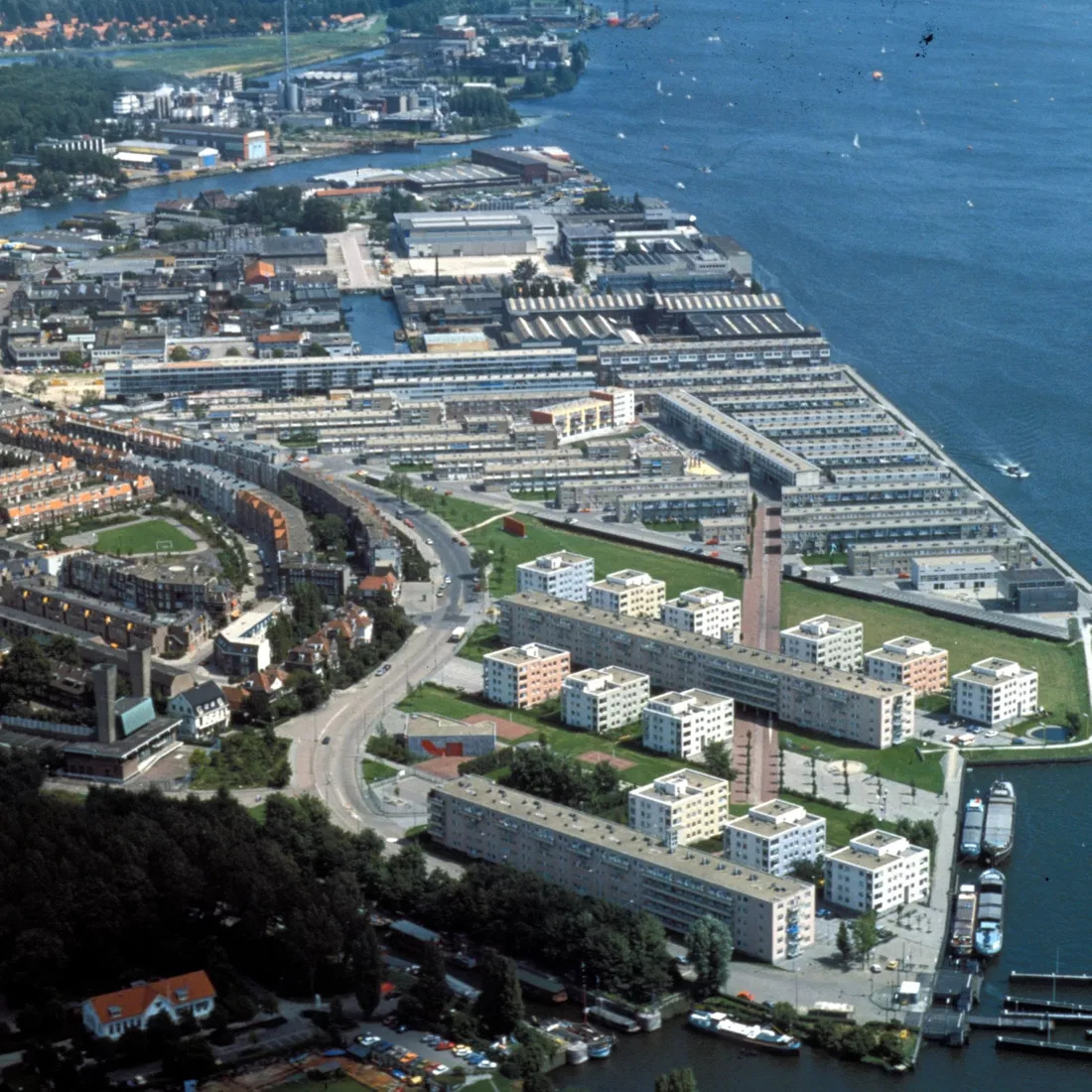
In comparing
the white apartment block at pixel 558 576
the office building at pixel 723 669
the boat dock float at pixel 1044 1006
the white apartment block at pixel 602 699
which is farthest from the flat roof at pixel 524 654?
the boat dock float at pixel 1044 1006

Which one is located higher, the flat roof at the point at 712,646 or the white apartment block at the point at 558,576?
the flat roof at the point at 712,646

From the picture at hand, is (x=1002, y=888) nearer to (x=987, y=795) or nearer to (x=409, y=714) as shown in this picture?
(x=987, y=795)

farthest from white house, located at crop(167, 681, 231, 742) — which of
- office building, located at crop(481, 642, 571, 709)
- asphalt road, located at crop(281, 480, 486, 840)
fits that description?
office building, located at crop(481, 642, 571, 709)

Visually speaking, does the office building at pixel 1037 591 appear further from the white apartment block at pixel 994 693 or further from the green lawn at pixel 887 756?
the green lawn at pixel 887 756

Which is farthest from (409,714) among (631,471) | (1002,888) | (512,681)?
(631,471)

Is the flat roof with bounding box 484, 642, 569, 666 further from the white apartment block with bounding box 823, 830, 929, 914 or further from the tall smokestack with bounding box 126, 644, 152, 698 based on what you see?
the white apartment block with bounding box 823, 830, 929, 914

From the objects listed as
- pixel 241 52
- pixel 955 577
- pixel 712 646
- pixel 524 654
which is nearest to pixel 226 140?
pixel 241 52
